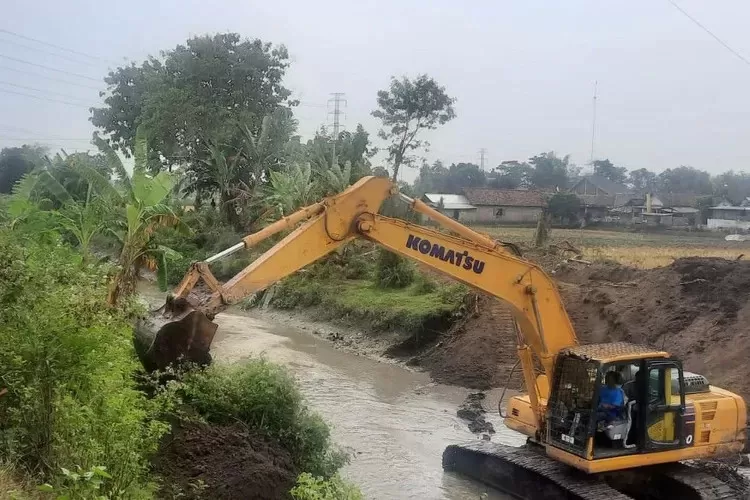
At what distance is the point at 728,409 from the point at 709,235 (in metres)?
34.2

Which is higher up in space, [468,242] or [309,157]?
[309,157]

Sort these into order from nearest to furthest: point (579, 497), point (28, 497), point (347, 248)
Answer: point (28, 497) → point (579, 497) → point (347, 248)

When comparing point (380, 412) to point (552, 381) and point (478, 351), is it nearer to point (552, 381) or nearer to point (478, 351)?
point (478, 351)

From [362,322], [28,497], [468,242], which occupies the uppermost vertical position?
[468,242]

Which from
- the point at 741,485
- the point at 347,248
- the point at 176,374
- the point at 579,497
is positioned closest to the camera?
the point at 176,374

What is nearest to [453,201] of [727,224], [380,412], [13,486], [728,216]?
[727,224]

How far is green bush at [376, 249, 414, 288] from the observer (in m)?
22.7

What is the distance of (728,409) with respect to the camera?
941 centimetres

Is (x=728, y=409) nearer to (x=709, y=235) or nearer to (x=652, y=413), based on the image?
(x=652, y=413)

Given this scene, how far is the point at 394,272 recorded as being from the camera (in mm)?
22812

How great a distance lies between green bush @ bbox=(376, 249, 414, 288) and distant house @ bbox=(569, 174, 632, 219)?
92.6ft

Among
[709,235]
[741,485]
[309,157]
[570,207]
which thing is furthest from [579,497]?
[570,207]

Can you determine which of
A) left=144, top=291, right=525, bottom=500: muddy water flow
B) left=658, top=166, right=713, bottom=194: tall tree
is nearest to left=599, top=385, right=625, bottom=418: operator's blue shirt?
left=144, top=291, right=525, bottom=500: muddy water flow

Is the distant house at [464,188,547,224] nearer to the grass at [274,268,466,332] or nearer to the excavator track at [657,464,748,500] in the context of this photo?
the grass at [274,268,466,332]
